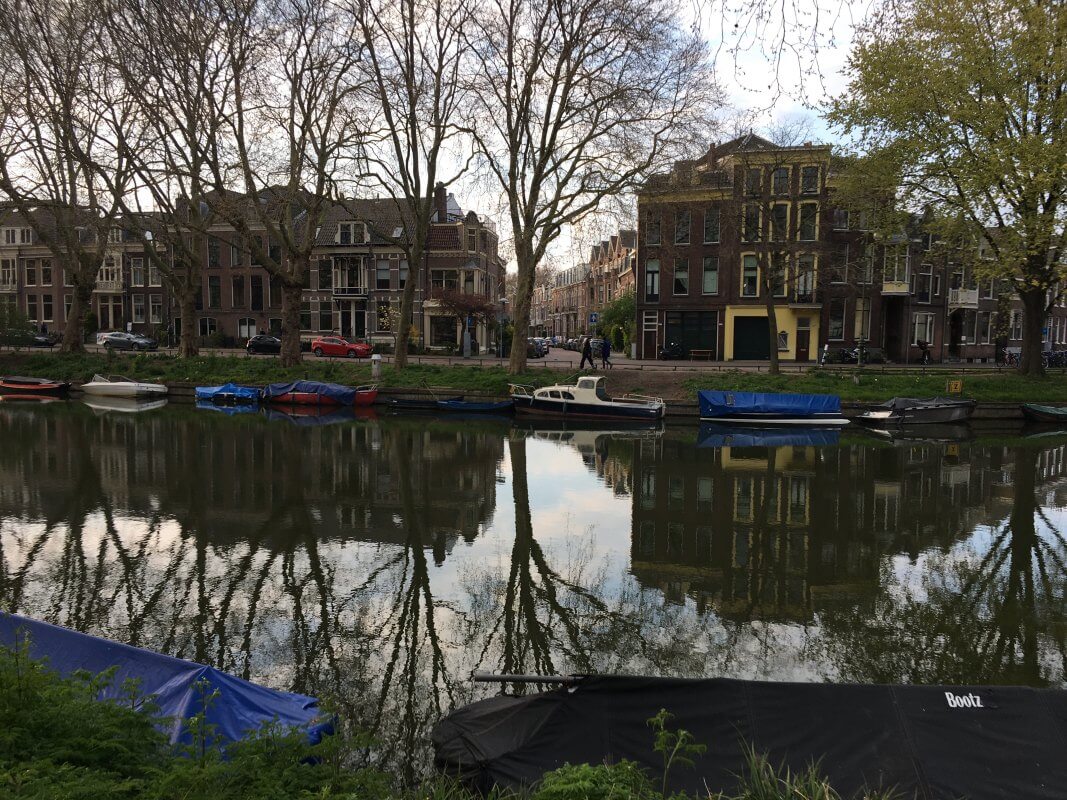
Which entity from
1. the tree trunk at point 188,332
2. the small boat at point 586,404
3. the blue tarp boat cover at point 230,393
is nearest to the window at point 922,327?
the small boat at point 586,404

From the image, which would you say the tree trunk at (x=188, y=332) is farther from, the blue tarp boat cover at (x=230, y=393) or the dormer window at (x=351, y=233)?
the dormer window at (x=351, y=233)

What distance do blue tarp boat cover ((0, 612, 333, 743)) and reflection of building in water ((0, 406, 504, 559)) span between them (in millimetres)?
5484

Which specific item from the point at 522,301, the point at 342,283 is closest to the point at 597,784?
the point at 522,301

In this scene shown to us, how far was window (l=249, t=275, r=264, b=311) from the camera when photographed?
165ft

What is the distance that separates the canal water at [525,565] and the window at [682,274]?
77.1ft

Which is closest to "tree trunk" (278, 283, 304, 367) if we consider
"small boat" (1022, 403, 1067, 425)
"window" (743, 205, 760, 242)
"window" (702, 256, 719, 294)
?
"window" (743, 205, 760, 242)

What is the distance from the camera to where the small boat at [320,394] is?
102 feet

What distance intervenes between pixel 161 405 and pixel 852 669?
30.0 m

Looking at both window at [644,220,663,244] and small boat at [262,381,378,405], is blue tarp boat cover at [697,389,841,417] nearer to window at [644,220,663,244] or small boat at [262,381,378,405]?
small boat at [262,381,378,405]

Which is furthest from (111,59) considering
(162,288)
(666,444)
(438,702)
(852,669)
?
(162,288)

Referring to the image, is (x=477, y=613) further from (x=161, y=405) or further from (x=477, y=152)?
(x=161, y=405)

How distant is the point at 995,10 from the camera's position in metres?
23.9

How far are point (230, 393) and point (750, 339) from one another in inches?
1049

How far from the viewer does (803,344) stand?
41531 mm
